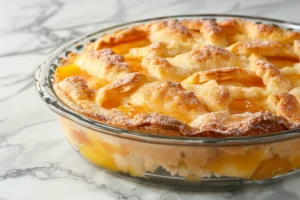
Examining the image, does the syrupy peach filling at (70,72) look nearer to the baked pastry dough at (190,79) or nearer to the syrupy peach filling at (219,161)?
the baked pastry dough at (190,79)

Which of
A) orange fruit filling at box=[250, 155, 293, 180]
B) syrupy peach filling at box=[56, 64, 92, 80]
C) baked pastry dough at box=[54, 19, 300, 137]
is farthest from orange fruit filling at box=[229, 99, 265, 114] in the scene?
syrupy peach filling at box=[56, 64, 92, 80]

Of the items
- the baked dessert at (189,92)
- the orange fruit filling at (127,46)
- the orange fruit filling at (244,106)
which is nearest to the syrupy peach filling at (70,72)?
the baked dessert at (189,92)

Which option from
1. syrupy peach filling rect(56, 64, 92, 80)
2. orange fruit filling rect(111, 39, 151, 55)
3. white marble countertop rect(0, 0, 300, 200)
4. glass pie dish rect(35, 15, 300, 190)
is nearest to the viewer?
glass pie dish rect(35, 15, 300, 190)

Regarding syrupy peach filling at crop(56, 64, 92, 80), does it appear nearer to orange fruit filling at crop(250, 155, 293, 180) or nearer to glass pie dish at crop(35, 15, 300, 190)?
glass pie dish at crop(35, 15, 300, 190)

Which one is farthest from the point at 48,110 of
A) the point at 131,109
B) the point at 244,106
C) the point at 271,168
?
the point at 271,168

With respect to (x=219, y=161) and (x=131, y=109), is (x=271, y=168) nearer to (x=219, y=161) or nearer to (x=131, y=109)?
(x=219, y=161)
